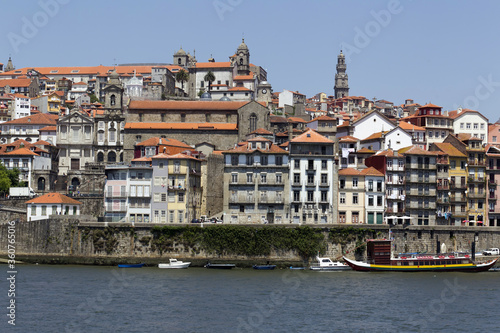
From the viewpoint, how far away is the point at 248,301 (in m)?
62.1

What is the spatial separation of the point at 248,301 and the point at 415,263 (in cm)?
2761

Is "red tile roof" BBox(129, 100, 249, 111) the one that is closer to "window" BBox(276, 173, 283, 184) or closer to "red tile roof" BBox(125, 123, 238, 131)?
"red tile roof" BBox(125, 123, 238, 131)

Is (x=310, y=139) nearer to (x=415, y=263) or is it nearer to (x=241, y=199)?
(x=241, y=199)

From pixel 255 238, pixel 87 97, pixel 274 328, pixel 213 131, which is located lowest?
pixel 274 328

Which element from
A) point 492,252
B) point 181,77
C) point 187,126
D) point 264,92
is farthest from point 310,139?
point 181,77

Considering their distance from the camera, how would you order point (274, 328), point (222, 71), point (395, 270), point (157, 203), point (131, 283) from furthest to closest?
point (222, 71)
point (157, 203)
point (395, 270)
point (131, 283)
point (274, 328)

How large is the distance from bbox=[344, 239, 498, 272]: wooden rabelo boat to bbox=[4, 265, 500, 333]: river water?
7.20ft

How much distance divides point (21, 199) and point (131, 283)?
124 ft

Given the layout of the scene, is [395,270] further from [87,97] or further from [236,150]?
[87,97]

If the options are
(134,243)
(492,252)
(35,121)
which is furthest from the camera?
(35,121)

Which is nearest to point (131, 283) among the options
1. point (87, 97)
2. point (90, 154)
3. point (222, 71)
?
point (90, 154)

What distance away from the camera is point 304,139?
311 ft

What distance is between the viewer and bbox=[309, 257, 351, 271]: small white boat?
82938 millimetres

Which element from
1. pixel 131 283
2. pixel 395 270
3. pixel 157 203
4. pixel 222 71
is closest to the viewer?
pixel 131 283
